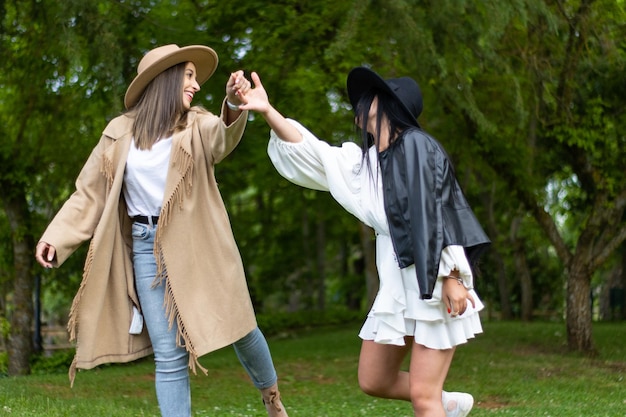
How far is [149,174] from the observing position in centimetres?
411

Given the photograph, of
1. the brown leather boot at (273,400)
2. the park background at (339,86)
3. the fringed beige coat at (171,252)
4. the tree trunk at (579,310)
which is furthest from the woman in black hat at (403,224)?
the tree trunk at (579,310)

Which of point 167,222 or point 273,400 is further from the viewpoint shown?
point 273,400

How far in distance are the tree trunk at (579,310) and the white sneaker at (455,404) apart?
346 inches

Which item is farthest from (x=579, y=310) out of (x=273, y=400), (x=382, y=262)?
(x=382, y=262)

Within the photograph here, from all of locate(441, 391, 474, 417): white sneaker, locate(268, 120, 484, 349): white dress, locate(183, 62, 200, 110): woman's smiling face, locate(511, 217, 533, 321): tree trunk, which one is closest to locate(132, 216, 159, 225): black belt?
locate(183, 62, 200, 110): woman's smiling face

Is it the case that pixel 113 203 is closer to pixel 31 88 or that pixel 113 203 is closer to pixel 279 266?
pixel 31 88

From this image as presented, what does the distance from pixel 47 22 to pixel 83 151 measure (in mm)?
3505

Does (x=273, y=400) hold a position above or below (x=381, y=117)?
below

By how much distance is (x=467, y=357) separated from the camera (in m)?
12.4

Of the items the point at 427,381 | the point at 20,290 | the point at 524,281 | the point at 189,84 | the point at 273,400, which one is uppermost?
the point at 189,84

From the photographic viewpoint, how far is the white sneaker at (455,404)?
153 inches

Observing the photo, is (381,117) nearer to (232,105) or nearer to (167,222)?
(232,105)

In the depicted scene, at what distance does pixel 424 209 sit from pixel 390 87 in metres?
0.61

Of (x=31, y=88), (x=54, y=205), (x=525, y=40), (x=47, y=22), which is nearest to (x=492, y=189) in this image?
(x=525, y=40)
